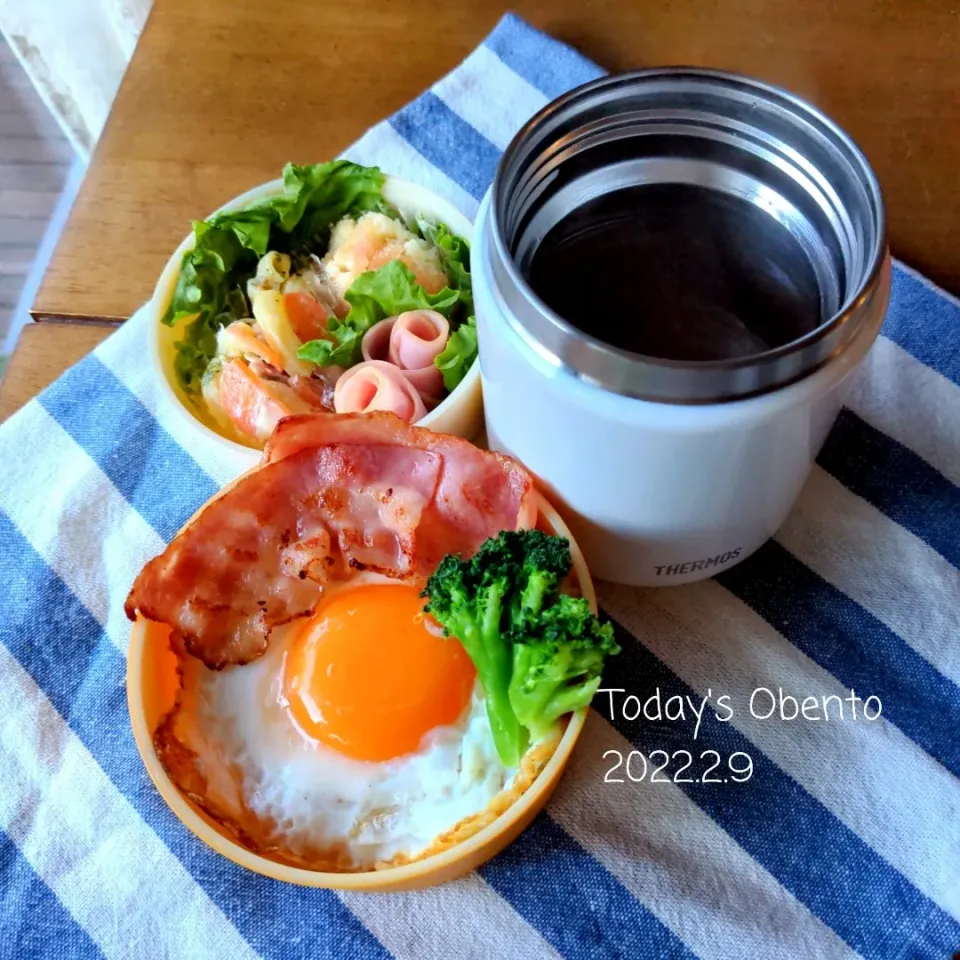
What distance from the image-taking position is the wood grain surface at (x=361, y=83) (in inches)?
41.6

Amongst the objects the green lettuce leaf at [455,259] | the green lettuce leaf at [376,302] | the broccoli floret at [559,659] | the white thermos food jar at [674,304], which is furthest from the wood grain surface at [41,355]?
the broccoli floret at [559,659]

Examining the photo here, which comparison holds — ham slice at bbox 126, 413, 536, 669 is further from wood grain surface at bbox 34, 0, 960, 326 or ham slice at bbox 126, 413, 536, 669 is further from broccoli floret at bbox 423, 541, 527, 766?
wood grain surface at bbox 34, 0, 960, 326

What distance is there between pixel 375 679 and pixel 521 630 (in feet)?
0.50

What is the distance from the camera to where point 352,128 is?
115 centimetres

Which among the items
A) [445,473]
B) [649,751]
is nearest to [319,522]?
[445,473]

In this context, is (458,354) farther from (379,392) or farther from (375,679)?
(375,679)

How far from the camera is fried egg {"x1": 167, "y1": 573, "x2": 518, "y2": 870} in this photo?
726mm

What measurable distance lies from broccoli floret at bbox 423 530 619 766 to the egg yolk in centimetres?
5

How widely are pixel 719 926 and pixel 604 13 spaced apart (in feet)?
3.43

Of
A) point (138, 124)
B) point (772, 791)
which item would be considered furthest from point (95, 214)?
point (772, 791)

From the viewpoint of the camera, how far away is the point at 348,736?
0.76 meters

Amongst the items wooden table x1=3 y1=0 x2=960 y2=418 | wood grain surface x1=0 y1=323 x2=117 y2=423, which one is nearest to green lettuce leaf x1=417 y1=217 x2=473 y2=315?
wooden table x1=3 y1=0 x2=960 y2=418

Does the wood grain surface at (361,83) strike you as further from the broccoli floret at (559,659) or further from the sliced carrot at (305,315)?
the broccoli floret at (559,659)

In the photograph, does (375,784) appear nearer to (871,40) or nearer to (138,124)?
(138,124)
